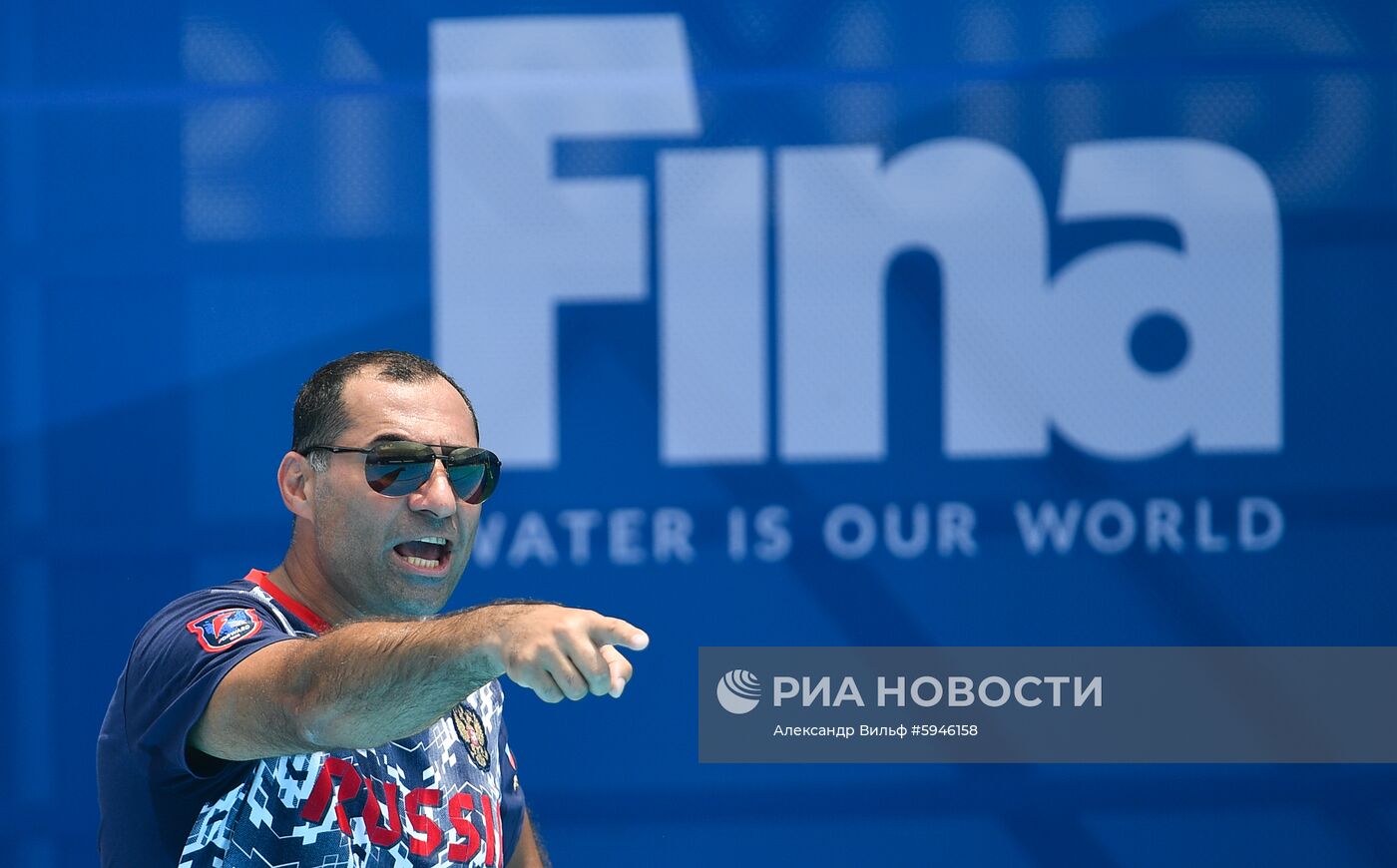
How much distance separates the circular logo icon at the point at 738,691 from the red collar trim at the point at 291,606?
108 centimetres

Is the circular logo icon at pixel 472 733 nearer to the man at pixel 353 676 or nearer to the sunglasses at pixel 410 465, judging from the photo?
the man at pixel 353 676

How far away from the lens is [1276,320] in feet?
8.27

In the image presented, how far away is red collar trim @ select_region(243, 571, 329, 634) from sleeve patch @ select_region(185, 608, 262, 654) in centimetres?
12

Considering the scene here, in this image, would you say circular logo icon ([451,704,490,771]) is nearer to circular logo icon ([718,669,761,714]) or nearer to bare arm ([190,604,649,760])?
bare arm ([190,604,649,760])

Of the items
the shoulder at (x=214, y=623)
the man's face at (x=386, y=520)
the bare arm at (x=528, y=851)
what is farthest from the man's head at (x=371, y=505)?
the bare arm at (x=528, y=851)

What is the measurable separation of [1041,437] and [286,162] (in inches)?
57.4

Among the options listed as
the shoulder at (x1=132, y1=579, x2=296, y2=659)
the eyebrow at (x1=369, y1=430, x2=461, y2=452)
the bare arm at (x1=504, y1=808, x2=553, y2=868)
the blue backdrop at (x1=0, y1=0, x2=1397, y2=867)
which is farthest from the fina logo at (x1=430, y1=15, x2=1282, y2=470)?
the shoulder at (x1=132, y1=579, x2=296, y2=659)

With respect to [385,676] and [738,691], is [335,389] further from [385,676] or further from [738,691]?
[738,691]

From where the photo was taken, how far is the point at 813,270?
254 cm

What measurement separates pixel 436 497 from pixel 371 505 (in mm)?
73

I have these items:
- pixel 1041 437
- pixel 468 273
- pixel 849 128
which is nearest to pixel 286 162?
pixel 468 273

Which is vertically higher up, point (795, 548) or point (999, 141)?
point (999, 141)

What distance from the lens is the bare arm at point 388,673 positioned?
1061 millimetres

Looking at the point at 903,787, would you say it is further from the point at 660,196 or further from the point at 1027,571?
the point at 660,196
